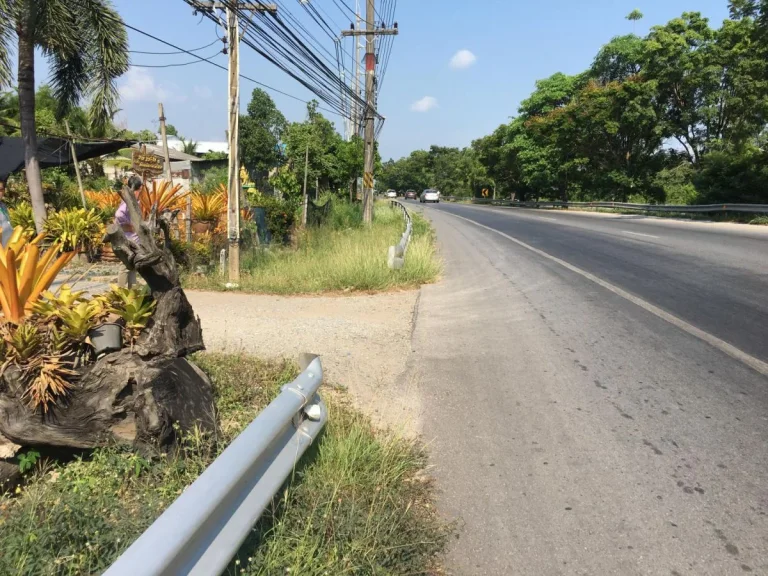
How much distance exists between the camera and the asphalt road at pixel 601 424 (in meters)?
2.96

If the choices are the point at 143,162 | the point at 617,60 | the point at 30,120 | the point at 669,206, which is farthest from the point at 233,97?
the point at 617,60

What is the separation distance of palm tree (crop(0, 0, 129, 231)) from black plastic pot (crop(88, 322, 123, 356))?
10.2m

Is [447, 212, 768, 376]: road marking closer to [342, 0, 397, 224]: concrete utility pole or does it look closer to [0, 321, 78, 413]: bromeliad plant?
[0, 321, 78, 413]: bromeliad plant

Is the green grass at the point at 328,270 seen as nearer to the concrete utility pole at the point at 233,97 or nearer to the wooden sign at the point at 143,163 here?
the concrete utility pole at the point at 233,97

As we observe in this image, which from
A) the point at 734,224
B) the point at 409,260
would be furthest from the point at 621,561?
the point at 734,224

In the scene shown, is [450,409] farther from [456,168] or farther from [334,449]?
[456,168]

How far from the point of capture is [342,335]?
7.05 metres

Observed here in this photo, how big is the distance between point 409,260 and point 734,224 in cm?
1652

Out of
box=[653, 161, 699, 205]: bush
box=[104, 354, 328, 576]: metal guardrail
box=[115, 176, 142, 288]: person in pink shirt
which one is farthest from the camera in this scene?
box=[653, 161, 699, 205]: bush

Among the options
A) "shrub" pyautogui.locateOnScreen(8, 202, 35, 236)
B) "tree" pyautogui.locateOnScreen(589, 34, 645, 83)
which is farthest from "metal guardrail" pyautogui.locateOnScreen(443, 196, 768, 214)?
"shrub" pyautogui.locateOnScreen(8, 202, 35, 236)

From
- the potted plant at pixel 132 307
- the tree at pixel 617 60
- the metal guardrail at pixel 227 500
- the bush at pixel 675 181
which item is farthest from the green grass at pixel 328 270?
the tree at pixel 617 60

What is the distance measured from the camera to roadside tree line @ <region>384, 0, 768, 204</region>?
88.9ft

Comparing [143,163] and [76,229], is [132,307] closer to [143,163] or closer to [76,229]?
[143,163]

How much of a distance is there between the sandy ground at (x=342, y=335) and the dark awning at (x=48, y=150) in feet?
28.2
